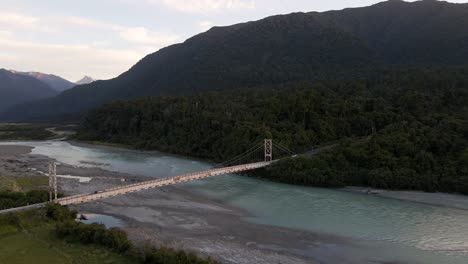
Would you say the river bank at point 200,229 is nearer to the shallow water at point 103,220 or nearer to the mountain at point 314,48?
the shallow water at point 103,220

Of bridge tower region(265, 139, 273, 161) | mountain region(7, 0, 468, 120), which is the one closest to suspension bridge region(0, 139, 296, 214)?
bridge tower region(265, 139, 273, 161)

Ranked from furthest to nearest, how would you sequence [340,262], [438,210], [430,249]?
[438,210]
[430,249]
[340,262]

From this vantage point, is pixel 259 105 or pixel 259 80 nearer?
pixel 259 105

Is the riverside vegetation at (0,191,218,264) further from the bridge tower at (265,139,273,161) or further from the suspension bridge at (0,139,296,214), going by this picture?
the bridge tower at (265,139,273,161)

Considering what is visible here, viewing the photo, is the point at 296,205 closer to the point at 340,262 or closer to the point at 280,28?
the point at 340,262

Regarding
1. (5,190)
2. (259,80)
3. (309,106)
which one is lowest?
(5,190)

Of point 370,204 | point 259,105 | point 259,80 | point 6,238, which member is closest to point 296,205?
point 370,204

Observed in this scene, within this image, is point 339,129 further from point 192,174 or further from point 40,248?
point 40,248

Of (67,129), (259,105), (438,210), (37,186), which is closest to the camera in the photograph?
(438,210)
